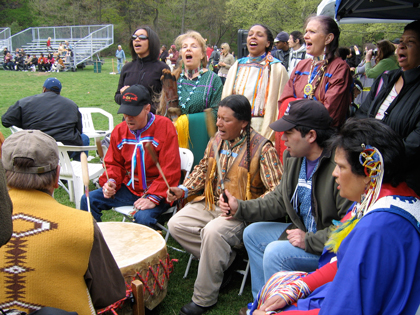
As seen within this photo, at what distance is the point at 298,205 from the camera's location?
8.16ft

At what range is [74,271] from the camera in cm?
156

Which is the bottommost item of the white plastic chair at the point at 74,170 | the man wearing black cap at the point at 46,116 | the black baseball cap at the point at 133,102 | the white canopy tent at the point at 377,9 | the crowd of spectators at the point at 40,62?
the crowd of spectators at the point at 40,62

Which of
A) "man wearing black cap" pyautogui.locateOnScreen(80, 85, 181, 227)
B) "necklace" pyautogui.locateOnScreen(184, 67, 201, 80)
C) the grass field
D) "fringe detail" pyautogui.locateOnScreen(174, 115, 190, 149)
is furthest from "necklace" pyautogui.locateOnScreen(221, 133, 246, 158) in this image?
"necklace" pyautogui.locateOnScreen(184, 67, 201, 80)

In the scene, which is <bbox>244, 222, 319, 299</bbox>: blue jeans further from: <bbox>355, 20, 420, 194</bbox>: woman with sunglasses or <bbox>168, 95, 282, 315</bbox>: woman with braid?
<bbox>355, 20, 420, 194</bbox>: woman with sunglasses

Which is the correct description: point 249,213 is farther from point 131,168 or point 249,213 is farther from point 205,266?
point 131,168

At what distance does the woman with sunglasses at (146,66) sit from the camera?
13.5 ft

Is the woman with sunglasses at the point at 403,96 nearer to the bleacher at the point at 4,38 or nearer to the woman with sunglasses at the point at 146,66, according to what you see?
the woman with sunglasses at the point at 146,66

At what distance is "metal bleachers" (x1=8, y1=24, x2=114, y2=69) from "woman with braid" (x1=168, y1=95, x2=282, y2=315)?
2354 centimetres

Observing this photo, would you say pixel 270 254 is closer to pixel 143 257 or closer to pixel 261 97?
pixel 143 257

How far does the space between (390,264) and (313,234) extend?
924 mm

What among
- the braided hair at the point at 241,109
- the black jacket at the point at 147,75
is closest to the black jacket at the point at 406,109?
the braided hair at the point at 241,109

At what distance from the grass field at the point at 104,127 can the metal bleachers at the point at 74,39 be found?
23.8ft

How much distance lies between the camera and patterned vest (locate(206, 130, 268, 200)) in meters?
2.87

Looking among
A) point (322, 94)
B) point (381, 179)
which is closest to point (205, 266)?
point (381, 179)
